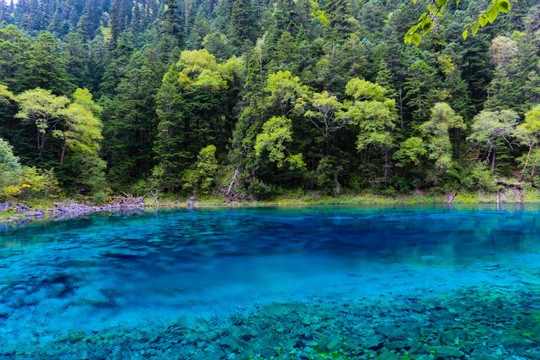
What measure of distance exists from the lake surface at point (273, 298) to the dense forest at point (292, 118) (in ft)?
48.7

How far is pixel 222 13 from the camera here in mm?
55062

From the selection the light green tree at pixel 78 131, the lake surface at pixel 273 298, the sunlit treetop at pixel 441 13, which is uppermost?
the light green tree at pixel 78 131

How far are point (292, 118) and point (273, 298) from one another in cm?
2324

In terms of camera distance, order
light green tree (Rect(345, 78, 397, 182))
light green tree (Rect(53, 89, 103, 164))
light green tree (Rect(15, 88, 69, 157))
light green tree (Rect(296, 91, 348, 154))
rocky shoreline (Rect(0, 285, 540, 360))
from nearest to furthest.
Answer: rocky shoreline (Rect(0, 285, 540, 360)), light green tree (Rect(15, 88, 69, 157)), light green tree (Rect(53, 89, 103, 164)), light green tree (Rect(345, 78, 397, 182)), light green tree (Rect(296, 91, 348, 154))

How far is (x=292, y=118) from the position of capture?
1064 inches

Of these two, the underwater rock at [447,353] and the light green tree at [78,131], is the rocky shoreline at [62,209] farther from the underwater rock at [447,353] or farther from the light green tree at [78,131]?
the underwater rock at [447,353]

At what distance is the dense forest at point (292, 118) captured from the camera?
79.8 ft

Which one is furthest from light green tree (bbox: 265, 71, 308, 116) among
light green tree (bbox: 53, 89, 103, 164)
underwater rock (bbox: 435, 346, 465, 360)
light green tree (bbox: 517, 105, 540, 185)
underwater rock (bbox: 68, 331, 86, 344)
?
underwater rock (bbox: 435, 346, 465, 360)

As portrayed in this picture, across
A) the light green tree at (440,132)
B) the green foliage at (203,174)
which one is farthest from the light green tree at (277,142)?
the light green tree at (440,132)

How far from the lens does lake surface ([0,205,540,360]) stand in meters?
3.74

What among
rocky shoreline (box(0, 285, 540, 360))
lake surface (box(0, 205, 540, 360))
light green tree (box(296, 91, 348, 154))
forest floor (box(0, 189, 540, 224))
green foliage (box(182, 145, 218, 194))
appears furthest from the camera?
green foliage (box(182, 145, 218, 194))

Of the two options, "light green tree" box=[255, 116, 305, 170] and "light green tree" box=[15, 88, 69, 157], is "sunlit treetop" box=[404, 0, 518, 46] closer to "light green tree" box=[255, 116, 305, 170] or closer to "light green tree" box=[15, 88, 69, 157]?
"light green tree" box=[255, 116, 305, 170]

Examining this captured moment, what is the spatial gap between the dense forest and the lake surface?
1484 centimetres

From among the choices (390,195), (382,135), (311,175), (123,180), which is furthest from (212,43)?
(390,195)
